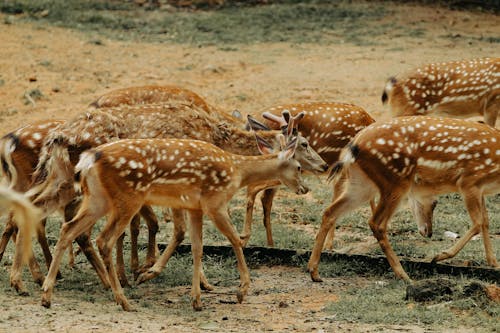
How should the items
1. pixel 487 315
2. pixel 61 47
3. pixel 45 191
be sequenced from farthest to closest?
1. pixel 61 47
2. pixel 45 191
3. pixel 487 315

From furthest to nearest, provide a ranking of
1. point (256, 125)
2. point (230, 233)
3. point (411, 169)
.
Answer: point (256, 125) → point (411, 169) → point (230, 233)

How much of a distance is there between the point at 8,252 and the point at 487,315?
505 centimetres

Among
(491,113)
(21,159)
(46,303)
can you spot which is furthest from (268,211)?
A: (491,113)

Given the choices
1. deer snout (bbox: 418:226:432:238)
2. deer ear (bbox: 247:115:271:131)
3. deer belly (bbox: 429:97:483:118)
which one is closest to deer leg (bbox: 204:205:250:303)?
deer ear (bbox: 247:115:271:131)

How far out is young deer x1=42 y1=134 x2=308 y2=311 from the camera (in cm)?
845

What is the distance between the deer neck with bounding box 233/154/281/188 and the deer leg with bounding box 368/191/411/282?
109 centimetres

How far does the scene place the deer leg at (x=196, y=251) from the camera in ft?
28.4

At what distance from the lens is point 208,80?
17.7m

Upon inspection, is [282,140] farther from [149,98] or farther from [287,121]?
[149,98]

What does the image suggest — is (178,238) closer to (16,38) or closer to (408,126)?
(408,126)

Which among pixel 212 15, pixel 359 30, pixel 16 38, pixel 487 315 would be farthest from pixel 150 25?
pixel 487 315

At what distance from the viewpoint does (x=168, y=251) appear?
369 inches

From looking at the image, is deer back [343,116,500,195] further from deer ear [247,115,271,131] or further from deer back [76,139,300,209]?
deer ear [247,115,271,131]

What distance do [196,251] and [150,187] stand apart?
2.62 ft
